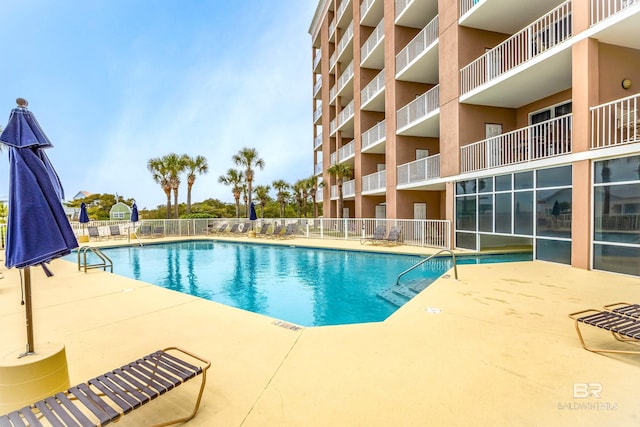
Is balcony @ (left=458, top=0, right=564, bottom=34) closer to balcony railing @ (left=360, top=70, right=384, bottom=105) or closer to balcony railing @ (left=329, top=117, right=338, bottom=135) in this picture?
balcony railing @ (left=360, top=70, right=384, bottom=105)

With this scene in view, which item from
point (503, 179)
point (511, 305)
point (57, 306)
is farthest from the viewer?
point (503, 179)

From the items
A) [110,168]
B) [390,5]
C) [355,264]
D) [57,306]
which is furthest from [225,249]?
[110,168]

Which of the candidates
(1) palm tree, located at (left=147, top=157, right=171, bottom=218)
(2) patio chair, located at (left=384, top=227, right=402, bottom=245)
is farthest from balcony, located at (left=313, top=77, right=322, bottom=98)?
(2) patio chair, located at (left=384, top=227, right=402, bottom=245)

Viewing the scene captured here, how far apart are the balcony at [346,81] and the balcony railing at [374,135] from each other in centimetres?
542

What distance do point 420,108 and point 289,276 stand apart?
11117mm

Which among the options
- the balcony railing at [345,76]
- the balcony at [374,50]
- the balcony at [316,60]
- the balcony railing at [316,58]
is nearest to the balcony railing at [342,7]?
the balcony railing at [345,76]

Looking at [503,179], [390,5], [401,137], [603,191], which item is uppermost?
[390,5]

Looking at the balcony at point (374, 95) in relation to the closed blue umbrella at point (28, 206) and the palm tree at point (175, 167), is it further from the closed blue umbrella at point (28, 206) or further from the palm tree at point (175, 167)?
the closed blue umbrella at point (28, 206)

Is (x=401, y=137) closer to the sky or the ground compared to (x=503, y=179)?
closer to the sky

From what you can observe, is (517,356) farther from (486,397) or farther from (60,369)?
(60,369)

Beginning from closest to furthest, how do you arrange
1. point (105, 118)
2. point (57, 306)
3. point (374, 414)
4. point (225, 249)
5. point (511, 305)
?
point (374, 414), point (511, 305), point (57, 306), point (225, 249), point (105, 118)

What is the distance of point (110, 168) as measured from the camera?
4681 centimetres

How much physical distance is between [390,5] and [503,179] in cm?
1231

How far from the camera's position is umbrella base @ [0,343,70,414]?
7.80 ft
